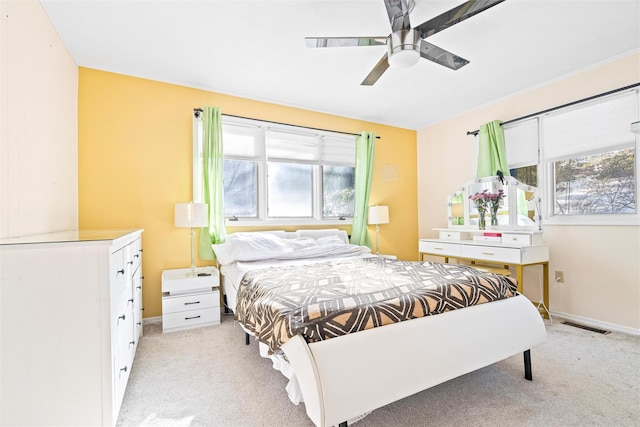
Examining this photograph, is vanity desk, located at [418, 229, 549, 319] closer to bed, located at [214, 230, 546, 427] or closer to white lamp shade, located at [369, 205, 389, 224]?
white lamp shade, located at [369, 205, 389, 224]

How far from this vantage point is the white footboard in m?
1.23

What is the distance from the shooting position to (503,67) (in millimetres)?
2982

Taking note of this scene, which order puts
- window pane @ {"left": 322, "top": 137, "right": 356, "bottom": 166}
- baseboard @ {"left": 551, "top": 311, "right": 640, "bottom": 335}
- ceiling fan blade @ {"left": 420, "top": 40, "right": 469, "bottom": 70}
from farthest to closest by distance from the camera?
window pane @ {"left": 322, "top": 137, "right": 356, "bottom": 166} → baseboard @ {"left": 551, "top": 311, "right": 640, "bottom": 335} → ceiling fan blade @ {"left": 420, "top": 40, "right": 469, "bottom": 70}

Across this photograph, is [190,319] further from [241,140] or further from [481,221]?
[481,221]

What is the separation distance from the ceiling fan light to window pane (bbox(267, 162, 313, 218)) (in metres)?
2.13

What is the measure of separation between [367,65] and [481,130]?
6.11 ft

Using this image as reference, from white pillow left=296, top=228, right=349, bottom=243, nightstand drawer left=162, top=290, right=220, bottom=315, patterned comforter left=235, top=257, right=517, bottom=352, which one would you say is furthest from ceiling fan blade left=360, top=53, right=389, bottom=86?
nightstand drawer left=162, top=290, right=220, bottom=315

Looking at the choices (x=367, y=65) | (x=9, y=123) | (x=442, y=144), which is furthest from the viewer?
(x=442, y=144)

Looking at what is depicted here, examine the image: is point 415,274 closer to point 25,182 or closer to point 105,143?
point 25,182

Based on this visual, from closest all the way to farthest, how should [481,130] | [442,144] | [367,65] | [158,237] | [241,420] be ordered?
[241,420] → [367,65] → [158,237] → [481,130] → [442,144]

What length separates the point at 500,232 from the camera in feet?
10.9

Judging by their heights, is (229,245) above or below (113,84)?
→ below

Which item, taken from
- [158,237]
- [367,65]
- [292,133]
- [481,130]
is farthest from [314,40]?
[481,130]

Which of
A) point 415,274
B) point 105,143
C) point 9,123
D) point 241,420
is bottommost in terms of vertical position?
point 241,420
